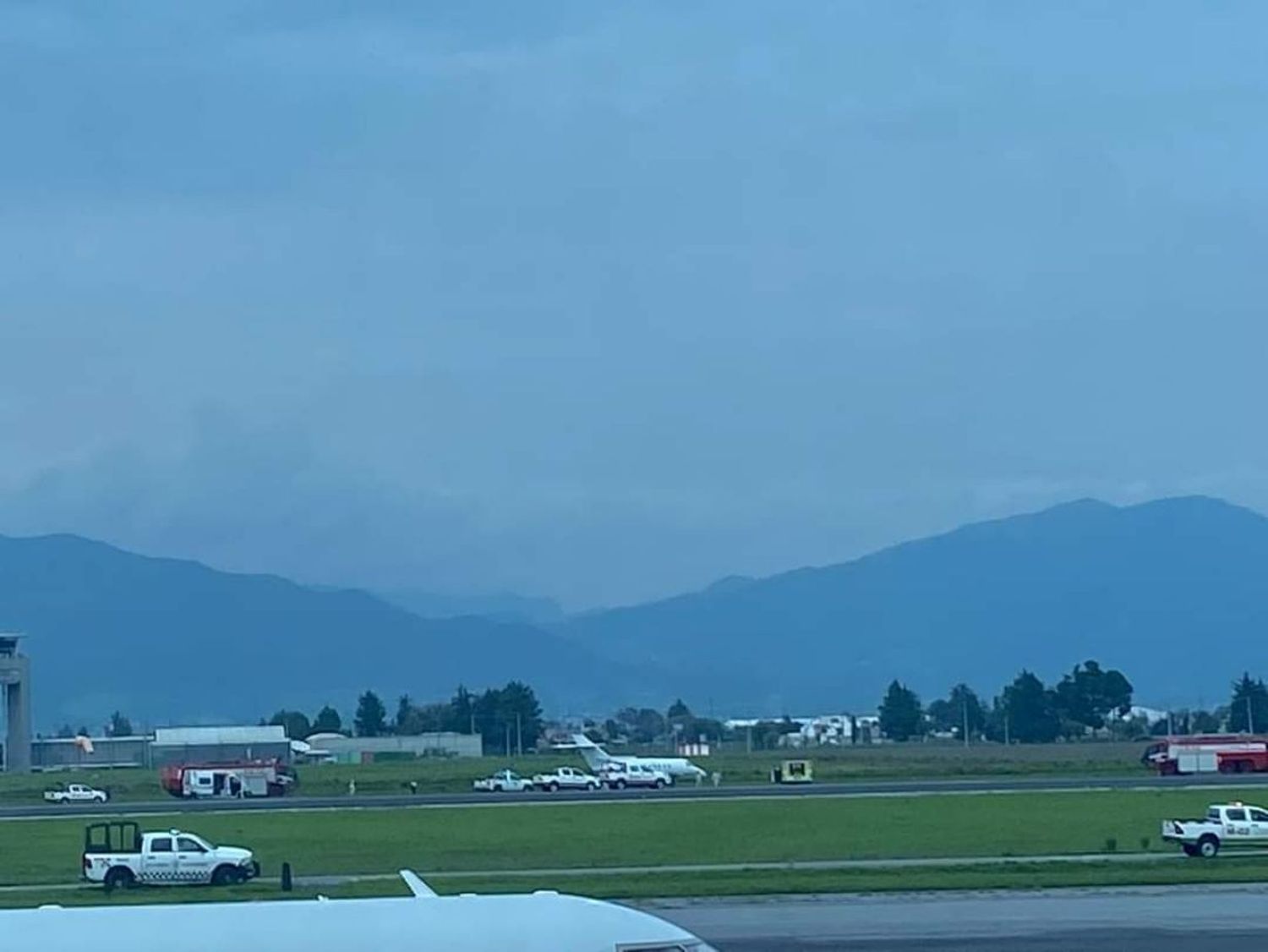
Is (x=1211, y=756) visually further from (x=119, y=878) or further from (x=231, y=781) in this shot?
(x=119, y=878)

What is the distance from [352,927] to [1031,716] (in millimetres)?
171457

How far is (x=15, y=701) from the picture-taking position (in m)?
161

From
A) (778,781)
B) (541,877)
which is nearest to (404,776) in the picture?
(778,781)

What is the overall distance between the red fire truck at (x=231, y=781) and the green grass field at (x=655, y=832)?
71.0 ft

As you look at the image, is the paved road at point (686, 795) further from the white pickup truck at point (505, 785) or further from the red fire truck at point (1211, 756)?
the white pickup truck at point (505, 785)

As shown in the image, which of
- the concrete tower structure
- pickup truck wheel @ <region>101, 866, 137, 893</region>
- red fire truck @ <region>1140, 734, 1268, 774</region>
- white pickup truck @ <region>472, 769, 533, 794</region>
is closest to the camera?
pickup truck wheel @ <region>101, 866, 137, 893</region>

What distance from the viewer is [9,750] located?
166750 millimetres

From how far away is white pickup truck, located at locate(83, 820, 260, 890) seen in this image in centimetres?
4972

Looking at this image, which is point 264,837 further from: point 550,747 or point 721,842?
point 550,747

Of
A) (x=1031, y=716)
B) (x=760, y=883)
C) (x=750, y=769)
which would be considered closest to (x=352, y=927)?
(x=760, y=883)

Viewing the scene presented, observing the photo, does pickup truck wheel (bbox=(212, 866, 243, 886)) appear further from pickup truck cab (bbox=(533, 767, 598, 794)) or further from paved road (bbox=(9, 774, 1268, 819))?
pickup truck cab (bbox=(533, 767, 598, 794))

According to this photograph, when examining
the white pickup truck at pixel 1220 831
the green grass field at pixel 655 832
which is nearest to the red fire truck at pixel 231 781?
the green grass field at pixel 655 832

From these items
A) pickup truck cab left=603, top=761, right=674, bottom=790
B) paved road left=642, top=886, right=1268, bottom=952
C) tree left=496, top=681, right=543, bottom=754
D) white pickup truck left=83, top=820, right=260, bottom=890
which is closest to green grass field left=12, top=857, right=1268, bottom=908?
white pickup truck left=83, top=820, right=260, bottom=890

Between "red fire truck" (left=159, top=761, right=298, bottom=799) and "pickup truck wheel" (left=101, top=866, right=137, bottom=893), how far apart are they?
51903 mm
